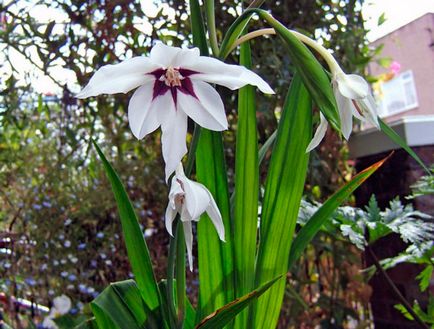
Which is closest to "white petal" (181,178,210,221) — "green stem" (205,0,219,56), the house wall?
"green stem" (205,0,219,56)

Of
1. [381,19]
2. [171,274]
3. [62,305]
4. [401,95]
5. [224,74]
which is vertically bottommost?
[62,305]

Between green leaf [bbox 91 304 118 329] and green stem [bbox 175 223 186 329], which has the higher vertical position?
green stem [bbox 175 223 186 329]

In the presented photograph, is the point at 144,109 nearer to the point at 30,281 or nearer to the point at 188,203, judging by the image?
the point at 188,203

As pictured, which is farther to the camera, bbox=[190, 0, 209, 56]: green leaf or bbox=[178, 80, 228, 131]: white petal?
bbox=[190, 0, 209, 56]: green leaf

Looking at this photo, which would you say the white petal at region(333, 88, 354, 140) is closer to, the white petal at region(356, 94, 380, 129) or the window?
the white petal at region(356, 94, 380, 129)

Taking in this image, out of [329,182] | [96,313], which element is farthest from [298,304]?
[96,313]

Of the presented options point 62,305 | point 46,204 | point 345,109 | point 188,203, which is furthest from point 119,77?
point 46,204
